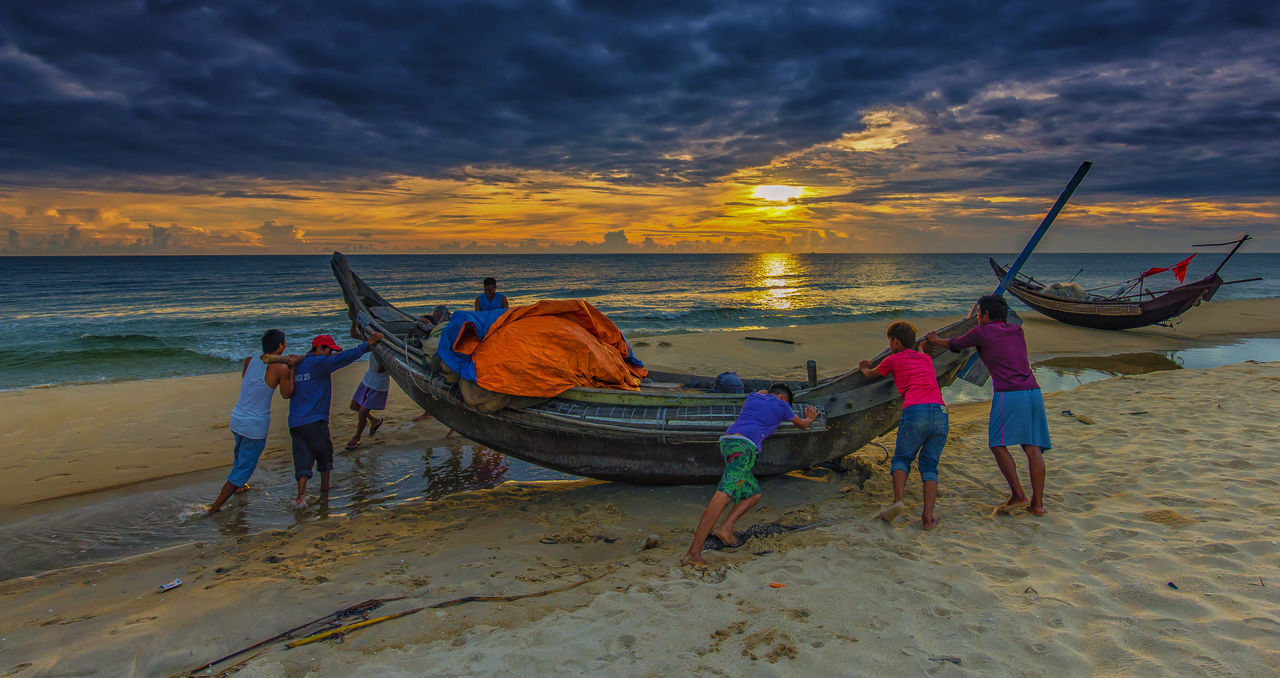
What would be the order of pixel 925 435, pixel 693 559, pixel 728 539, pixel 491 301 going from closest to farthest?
pixel 693 559 → pixel 728 539 → pixel 925 435 → pixel 491 301

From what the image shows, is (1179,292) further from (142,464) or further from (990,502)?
(142,464)

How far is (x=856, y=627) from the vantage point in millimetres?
3186

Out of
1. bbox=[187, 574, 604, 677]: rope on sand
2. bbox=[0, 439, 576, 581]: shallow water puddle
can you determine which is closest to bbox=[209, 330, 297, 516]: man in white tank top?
bbox=[0, 439, 576, 581]: shallow water puddle

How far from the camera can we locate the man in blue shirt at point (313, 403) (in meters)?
5.58

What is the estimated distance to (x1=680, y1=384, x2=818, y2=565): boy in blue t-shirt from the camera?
4.15m

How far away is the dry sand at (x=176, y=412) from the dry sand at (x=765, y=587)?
296 centimetres

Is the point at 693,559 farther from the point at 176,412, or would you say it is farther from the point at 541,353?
the point at 176,412

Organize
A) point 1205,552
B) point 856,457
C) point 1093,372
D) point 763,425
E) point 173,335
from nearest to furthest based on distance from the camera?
point 1205,552
point 763,425
point 856,457
point 1093,372
point 173,335

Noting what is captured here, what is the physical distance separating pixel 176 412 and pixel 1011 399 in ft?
37.6

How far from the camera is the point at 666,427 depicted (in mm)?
5164

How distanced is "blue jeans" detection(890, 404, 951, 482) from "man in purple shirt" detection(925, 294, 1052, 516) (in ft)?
1.52

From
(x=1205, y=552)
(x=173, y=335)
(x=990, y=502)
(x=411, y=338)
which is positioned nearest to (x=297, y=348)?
(x=173, y=335)

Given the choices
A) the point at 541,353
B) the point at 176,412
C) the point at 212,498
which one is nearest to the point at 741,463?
the point at 541,353

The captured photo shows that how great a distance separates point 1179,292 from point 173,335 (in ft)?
100
